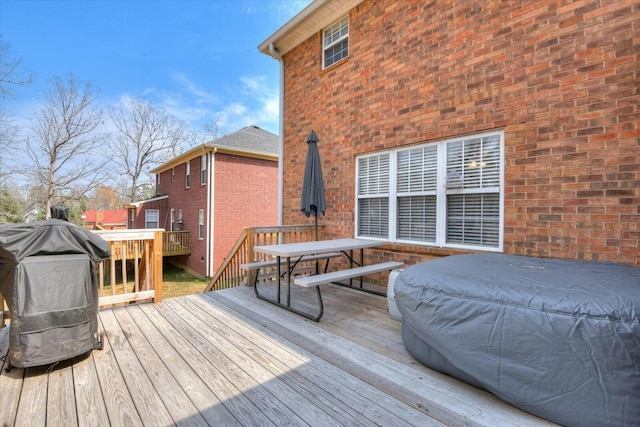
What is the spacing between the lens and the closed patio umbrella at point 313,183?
5402 millimetres

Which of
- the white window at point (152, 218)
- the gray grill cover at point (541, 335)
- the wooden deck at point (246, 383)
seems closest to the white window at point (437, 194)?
the gray grill cover at point (541, 335)

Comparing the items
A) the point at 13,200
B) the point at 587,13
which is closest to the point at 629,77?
the point at 587,13

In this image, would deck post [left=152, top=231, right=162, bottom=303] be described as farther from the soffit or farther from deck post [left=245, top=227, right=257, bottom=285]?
the soffit

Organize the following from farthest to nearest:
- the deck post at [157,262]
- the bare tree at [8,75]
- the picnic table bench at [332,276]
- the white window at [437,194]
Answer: the bare tree at [8,75]
the deck post at [157,262]
the white window at [437,194]
the picnic table bench at [332,276]

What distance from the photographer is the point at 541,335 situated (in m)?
1.76

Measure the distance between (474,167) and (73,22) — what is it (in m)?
20.3

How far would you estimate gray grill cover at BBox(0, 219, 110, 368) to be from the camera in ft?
7.38

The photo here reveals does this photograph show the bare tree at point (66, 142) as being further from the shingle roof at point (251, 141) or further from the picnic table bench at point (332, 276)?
the picnic table bench at point (332, 276)

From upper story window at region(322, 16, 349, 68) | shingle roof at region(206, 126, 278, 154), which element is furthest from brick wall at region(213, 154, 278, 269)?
upper story window at region(322, 16, 349, 68)

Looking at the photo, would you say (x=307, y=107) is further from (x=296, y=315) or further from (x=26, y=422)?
(x=26, y=422)

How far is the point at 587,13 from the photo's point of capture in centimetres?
315

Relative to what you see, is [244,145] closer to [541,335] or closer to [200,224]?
[200,224]

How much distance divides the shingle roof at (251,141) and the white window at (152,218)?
7911 mm

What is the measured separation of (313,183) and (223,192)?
32.0 ft
